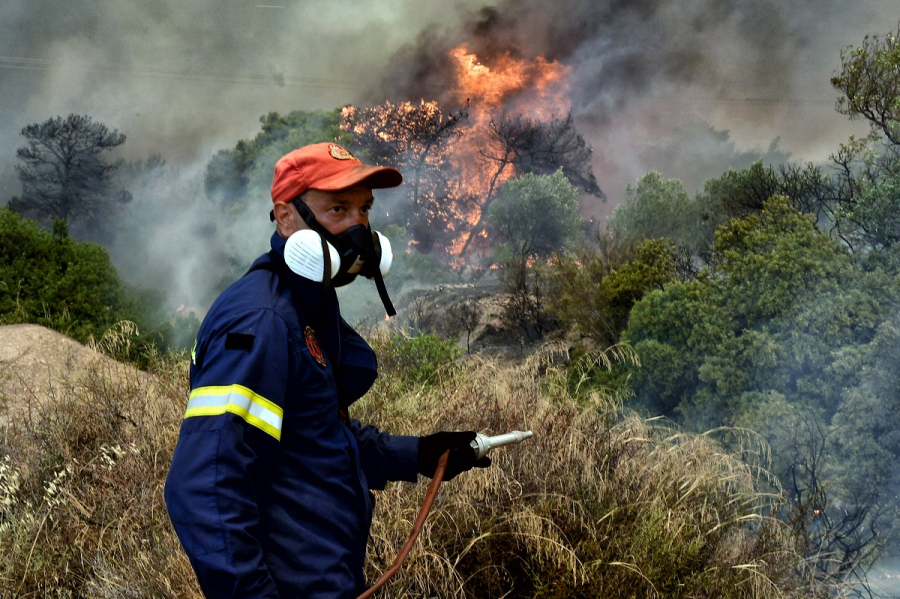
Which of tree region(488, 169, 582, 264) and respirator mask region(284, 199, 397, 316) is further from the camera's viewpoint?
tree region(488, 169, 582, 264)

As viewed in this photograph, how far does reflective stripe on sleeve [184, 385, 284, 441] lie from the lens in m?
1.40

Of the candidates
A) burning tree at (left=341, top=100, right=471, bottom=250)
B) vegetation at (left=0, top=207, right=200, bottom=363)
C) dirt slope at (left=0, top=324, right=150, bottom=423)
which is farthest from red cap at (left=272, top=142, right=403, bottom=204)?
burning tree at (left=341, top=100, right=471, bottom=250)

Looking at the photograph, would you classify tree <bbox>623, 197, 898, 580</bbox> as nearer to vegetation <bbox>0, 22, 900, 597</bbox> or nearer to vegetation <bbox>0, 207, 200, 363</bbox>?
vegetation <bbox>0, 22, 900, 597</bbox>

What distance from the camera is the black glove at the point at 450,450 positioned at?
6.30 ft

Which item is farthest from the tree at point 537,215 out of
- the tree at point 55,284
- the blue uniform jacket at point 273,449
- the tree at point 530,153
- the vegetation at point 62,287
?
the blue uniform jacket at point 273,449

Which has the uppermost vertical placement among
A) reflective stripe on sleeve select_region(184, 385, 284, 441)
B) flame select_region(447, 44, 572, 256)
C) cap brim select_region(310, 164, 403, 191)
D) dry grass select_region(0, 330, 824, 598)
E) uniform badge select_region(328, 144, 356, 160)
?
flame select_region(447, 44, 572, 256)

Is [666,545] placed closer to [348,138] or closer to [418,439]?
[418,439]

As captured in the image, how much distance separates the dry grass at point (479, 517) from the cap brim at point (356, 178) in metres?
1.66

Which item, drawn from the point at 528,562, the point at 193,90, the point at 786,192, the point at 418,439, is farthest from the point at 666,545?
the point at 193,90

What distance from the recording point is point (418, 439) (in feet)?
6.38

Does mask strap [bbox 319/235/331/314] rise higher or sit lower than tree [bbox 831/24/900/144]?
lower

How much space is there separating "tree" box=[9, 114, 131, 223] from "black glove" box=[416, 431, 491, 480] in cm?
1225

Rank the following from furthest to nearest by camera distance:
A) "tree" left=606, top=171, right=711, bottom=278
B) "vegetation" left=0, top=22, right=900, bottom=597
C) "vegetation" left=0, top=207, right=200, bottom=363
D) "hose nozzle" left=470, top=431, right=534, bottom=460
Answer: "tree" left=606, top=171, right=711, bottom=278 → "vegetation" left=0, top=207, right=200, bottom=363 → "vegetation" left=0, top=22, right=900, bottom=597 → "hose nozzle" left=470, top=431, right=534, bottom=460

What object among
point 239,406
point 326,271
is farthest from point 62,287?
point 239,406
